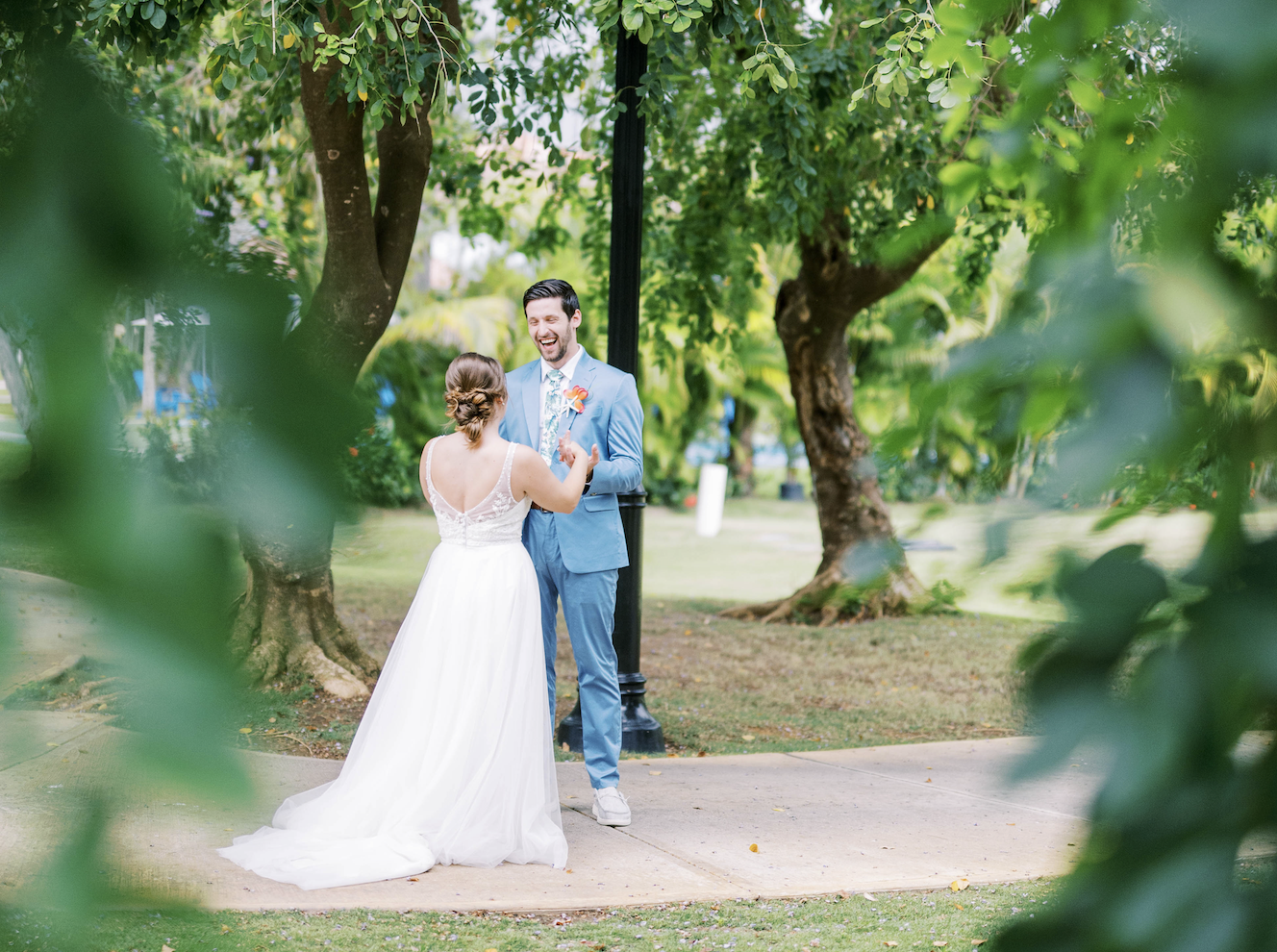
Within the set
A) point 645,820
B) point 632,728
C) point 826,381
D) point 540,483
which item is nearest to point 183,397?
point 540,483

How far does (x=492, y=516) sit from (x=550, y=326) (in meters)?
0.74

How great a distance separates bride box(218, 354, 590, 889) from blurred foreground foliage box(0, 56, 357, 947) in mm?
3220

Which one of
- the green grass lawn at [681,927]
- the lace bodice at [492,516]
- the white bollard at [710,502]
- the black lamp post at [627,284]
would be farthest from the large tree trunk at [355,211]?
the white bollard at [710,502]

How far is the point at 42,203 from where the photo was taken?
51cm

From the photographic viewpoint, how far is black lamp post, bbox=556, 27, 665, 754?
18.0 feet

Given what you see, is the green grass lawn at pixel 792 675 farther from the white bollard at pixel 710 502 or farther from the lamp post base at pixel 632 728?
the white bollard at pixel 710 502

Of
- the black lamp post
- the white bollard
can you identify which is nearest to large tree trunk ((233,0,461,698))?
the black lamp post

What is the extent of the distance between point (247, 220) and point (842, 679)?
8075 millimetres

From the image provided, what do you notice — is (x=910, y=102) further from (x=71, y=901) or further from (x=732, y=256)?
(x=71, y=901)

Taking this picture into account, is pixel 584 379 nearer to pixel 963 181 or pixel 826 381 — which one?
pixel 963 181

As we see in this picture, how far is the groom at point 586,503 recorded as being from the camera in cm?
419

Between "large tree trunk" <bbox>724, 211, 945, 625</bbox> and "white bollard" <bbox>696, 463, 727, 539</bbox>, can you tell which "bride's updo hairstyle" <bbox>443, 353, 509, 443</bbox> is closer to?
"large tree trunk" <bbox>724, 211, 945, 625</bbox>

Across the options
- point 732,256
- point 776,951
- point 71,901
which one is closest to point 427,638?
point 776,951

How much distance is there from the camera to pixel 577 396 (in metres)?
4.05
